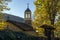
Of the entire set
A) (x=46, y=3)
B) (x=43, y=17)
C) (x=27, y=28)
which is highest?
(x=46, y=3)

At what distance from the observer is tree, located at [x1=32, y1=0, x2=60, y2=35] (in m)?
24.2

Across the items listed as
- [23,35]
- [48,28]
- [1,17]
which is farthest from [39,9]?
→ [23,35]

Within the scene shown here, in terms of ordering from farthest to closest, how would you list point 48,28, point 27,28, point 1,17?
point 27,28
point 1,17
point 48,28

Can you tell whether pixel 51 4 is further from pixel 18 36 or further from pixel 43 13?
pixel 18 36

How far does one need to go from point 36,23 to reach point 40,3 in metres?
2.26

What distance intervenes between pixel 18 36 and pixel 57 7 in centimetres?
1563

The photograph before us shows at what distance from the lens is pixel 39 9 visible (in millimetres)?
24859

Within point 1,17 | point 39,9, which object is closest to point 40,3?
point 39,9

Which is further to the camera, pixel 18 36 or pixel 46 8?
pixel 46 8

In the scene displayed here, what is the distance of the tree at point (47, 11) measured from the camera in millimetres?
24227

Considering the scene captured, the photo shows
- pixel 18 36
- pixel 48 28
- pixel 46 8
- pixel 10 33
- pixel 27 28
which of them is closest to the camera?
pixel 10 33

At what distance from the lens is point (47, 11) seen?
2422 centimetres

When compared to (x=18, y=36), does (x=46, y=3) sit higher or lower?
higher

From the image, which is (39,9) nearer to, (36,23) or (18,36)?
(36,23)
